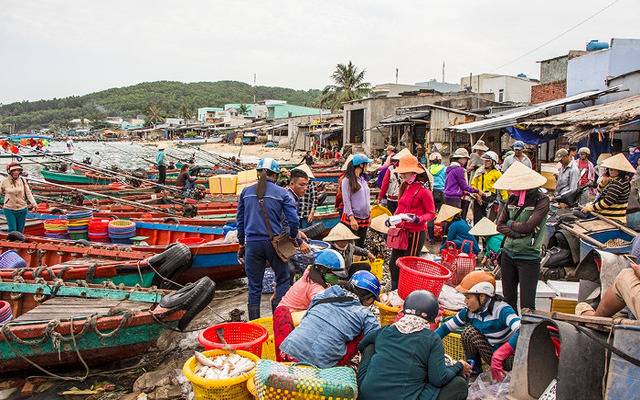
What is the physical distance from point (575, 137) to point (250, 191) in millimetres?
8152

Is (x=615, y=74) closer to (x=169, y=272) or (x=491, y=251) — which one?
(x=491, y=251)

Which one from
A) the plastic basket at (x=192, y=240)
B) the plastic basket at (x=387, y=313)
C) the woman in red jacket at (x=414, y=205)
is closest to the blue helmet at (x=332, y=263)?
the plastic basket at (x=387, y=313)

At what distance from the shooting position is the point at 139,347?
5.25 metres

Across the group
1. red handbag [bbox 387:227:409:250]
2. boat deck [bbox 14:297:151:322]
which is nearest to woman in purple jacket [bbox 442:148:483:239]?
red handbag [bbox 387:227:409:250]

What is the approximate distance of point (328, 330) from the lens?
335 centimetres

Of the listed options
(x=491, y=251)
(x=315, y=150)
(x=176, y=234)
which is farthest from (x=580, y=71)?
(x=315, y=150)

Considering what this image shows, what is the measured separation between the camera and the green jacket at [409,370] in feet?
9.57

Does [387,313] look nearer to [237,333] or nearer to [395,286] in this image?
[395,286]

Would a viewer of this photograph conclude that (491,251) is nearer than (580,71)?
Yes

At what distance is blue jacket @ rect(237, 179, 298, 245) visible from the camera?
510 centimetres

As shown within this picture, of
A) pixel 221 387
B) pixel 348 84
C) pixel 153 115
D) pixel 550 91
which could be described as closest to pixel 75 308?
pixel 221 387

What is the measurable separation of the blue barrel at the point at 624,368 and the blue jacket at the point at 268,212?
10.9 feet

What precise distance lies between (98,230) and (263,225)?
5.52 m

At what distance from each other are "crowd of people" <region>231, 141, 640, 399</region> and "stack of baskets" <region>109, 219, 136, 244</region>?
4.31 meters
